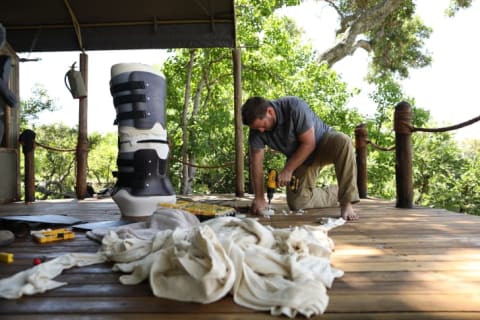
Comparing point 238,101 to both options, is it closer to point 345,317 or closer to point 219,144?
point 219,144

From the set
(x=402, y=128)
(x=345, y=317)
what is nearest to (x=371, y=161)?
(x=402, y=128)

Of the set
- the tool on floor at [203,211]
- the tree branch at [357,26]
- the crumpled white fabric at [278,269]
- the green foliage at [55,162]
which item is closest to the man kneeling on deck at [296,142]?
the tool on floor at [203,211]

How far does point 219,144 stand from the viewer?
8.12 meters

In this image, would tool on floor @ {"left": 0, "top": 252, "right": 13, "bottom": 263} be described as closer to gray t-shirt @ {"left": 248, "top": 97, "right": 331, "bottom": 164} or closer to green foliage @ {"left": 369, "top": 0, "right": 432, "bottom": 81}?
gray t-shirt @ {"left": 248, "top": 97, "right": 331, "bottom": 164}

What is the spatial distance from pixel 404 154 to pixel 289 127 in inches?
48.9

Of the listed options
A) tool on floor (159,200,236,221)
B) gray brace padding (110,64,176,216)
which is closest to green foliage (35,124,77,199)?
gray brace padding (110,64,176,216)

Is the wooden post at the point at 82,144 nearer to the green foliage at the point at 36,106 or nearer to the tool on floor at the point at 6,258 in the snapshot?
the tool on floor at the point at 6,258

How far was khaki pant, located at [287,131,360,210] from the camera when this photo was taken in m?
2.96

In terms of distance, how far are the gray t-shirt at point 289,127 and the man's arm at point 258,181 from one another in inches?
2.7

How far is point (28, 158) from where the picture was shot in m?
4.50

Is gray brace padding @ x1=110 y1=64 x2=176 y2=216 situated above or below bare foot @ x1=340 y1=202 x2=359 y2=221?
above

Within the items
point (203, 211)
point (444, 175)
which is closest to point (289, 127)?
point (203, 211)

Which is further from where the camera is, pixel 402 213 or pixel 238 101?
pixel 238 101

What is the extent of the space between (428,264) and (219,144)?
6.68 meters
